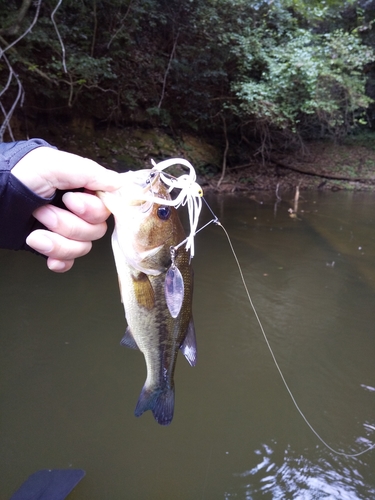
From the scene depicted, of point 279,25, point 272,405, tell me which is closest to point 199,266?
point 272,405

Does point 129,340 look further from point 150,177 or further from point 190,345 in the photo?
point 150,177

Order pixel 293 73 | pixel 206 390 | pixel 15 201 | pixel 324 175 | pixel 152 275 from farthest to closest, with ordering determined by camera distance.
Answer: pixel 324 175
pixel 293 73
pixel 206 390
pixel 152 275
pixel 15 201

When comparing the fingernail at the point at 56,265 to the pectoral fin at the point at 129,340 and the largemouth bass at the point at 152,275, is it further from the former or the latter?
the pectoral fin at the point at 129,340

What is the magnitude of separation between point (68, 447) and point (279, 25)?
555 inches

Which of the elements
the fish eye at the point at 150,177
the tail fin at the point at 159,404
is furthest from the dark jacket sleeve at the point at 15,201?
the tail fin at the point at 159,404

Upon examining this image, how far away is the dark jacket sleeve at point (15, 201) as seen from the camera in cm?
124

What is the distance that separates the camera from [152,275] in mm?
1455

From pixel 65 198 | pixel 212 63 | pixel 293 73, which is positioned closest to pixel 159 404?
pixel 65 198

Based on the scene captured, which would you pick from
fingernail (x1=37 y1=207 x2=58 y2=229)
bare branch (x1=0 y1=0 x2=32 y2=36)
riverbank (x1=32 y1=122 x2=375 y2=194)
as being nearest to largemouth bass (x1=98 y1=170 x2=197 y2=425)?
fingernail (x1=37 y1=207 x2=58 y2=229)

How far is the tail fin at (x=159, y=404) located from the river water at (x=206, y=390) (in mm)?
1138

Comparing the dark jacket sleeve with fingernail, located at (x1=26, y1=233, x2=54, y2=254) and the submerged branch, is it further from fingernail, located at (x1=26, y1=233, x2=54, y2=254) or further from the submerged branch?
the submerged branch

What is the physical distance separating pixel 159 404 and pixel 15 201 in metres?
1.04

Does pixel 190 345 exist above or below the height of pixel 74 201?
below

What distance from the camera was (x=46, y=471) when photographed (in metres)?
2.51
